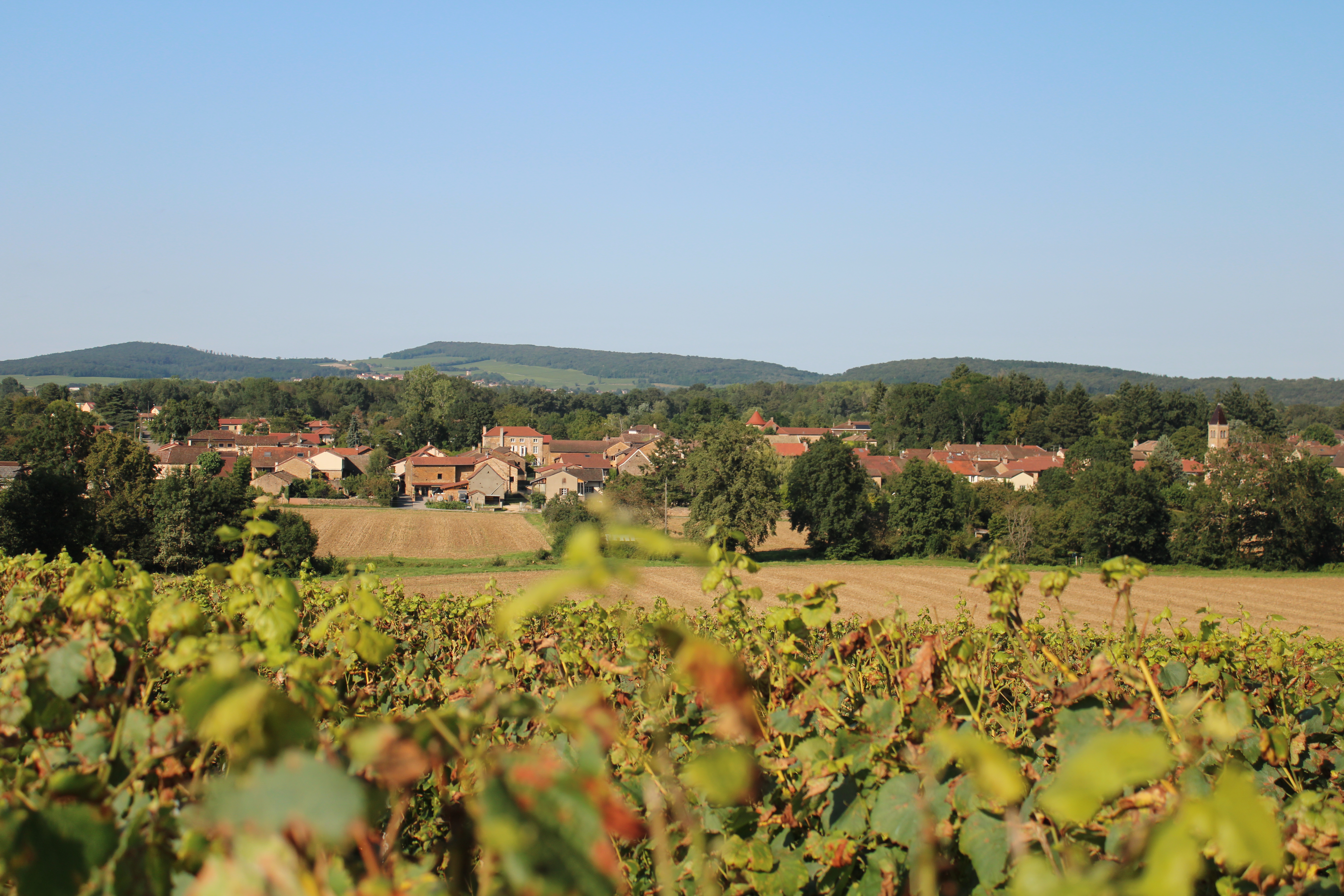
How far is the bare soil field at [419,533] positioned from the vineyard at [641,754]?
3883 centimetres

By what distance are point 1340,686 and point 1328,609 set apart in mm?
32695

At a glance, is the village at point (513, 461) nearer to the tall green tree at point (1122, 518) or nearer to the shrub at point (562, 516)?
the shrub at point (562, 516)

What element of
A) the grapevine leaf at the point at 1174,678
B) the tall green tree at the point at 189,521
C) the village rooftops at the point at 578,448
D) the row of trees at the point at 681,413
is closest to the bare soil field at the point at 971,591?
the tall green tree at the point at 189,521

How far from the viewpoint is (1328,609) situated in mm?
29562

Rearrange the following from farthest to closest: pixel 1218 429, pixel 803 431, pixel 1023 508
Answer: pixel 803 431
pixel 1218 429
pixel 1023 508

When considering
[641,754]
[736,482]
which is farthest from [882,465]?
[641,754]

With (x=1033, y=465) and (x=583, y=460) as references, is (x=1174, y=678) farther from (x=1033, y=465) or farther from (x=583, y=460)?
(x=1033, y=465)

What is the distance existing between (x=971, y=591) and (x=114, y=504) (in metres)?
32.9

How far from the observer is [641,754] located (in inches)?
92.4

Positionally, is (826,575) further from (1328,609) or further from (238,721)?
(238,721)

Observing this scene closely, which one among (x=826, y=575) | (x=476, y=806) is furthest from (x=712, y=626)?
(x=826, y=575)

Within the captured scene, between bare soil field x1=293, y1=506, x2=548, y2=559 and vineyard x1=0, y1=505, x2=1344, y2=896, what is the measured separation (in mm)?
38827

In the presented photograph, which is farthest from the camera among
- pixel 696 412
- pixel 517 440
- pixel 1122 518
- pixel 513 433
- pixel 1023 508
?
pixel 696 412

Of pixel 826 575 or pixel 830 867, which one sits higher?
pixel 830 867
